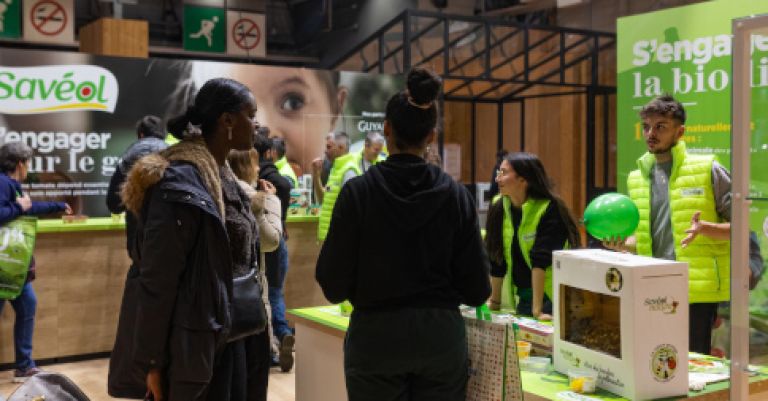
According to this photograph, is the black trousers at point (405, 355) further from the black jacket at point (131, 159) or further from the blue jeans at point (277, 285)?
the blue jeans at point (277, 285)

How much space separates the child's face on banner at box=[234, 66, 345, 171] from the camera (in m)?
8.27

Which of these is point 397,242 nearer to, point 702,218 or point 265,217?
point 265,217

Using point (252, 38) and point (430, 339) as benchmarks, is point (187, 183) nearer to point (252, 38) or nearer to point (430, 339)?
point (430, 339)

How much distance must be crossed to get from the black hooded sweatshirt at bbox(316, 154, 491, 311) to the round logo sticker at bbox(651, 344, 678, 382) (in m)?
0.56

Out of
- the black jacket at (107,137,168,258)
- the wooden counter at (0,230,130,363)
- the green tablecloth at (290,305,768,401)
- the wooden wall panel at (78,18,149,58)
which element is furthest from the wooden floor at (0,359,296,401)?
the wooden wall panel at (78,18,149,58)

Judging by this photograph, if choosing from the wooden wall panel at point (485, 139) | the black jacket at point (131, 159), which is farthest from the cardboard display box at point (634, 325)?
the wooden wall panel at point (485, 139)

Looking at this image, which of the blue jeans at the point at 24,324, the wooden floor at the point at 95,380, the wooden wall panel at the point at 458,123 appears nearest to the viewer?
the wooden floor at the point at 95,380

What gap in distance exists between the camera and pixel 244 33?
14023 millimetres

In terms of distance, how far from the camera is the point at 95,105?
7215 mm

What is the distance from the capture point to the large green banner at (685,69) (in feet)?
17.9

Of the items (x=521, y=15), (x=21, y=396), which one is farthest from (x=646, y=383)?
(x=521, y=15)

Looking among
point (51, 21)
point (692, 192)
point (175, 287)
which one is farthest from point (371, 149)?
point (51, 21)

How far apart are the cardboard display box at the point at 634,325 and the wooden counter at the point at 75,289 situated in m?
4.51

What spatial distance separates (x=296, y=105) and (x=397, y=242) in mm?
6341
